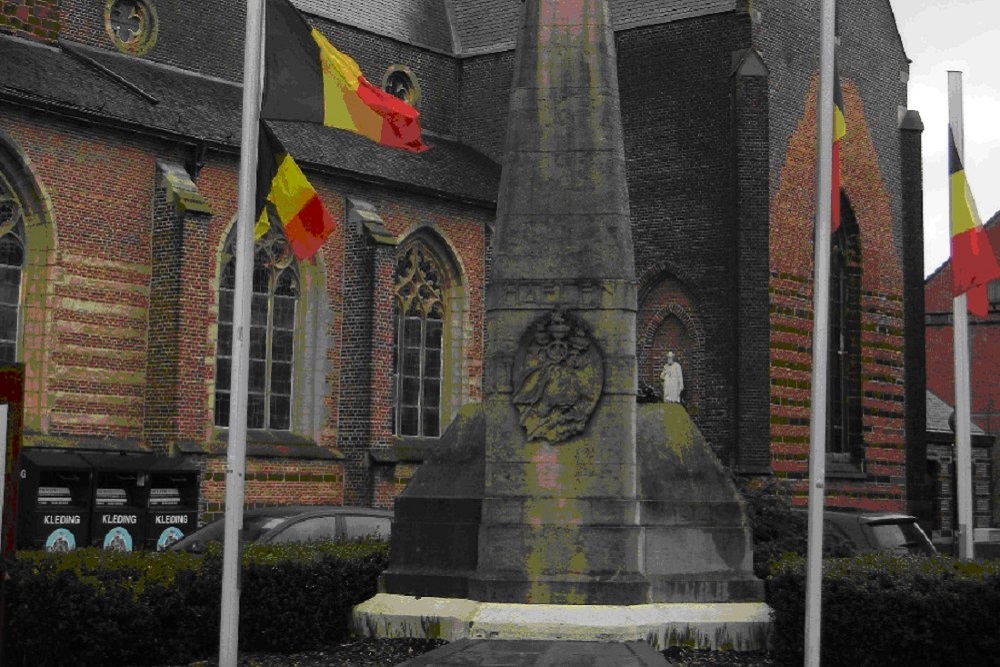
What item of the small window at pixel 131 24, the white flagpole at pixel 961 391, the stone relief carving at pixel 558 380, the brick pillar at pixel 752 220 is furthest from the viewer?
the brick pillar at pixel 752 220

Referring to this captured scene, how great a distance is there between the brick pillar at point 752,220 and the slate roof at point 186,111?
535cm

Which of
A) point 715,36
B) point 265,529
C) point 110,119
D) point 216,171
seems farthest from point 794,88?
point 265,529

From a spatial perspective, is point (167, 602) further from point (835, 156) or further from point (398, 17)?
point (398, 17)

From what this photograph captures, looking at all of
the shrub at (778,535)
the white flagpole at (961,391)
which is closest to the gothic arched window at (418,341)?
the shrub at (778,535)

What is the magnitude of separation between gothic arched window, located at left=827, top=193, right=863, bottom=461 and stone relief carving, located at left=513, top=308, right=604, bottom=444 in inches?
885

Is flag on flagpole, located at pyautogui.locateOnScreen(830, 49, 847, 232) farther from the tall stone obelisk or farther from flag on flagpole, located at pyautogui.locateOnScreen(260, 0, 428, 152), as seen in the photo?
flag on flagpole, located at pyautogui.locateOnScreen(260, 0, 428, 152)

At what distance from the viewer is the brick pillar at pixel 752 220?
3050 centimetres

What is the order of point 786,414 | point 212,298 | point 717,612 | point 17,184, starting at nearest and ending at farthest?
1. point 717,612
2. point 17,184
3. point 212,298
4. point 786,414

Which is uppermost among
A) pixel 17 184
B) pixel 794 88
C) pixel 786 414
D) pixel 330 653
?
pixel 794 88

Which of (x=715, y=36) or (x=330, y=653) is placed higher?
(x=715, y=36)

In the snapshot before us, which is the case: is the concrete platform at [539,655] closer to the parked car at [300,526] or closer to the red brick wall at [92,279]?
the parked car at [300,526]

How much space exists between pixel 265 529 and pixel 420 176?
54.2 feet

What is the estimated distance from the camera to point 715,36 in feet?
104

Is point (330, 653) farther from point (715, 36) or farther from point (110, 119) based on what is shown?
point (715, 36)
